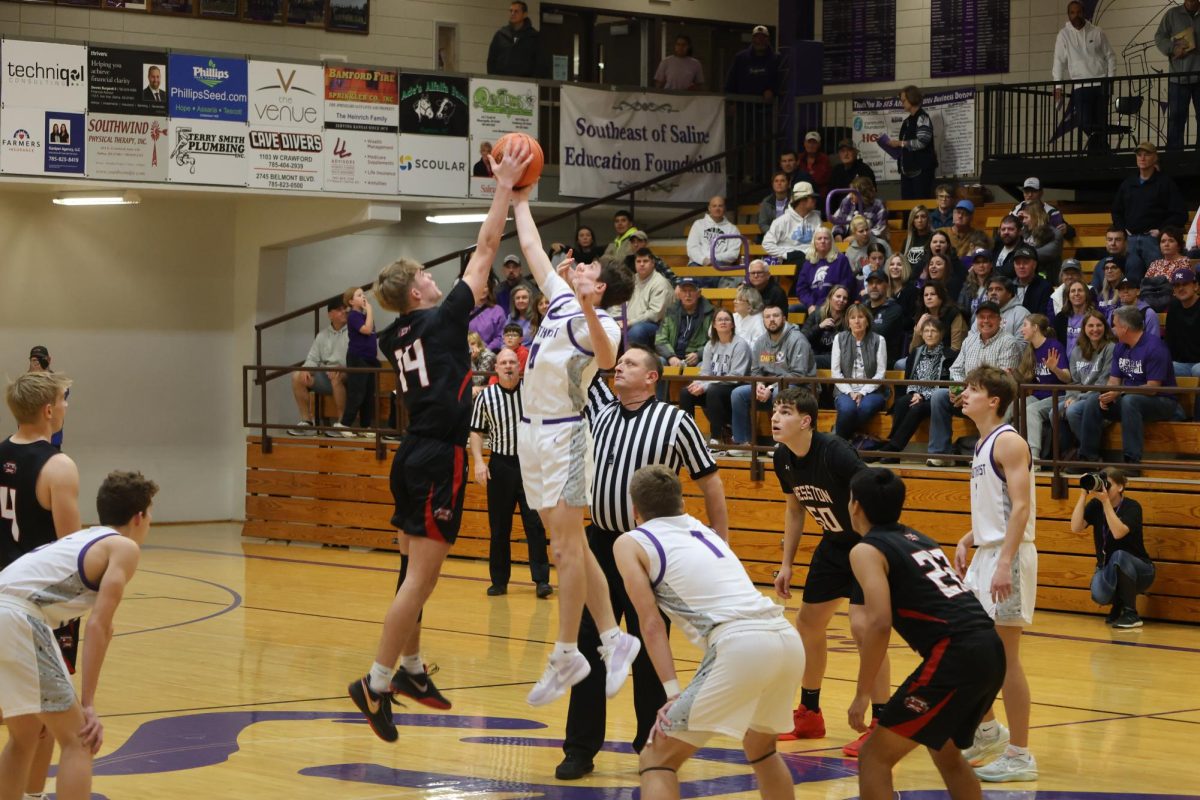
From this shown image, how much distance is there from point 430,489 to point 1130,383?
7092mm

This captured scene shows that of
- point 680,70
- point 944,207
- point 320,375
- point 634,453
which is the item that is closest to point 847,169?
A: point 944,207

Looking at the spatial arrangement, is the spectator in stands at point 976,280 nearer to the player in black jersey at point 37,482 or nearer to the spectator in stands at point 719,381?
the spectator in stands at point 719,381

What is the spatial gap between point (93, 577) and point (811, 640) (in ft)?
11.4

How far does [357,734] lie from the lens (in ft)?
24.1

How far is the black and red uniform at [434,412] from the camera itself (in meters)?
6.30

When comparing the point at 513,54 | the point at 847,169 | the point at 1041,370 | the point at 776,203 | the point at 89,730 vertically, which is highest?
the point at 513,54

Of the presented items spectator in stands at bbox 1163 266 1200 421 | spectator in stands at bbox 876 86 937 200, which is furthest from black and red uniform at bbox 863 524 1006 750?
spectator in stands at bbox 876 86 937 200

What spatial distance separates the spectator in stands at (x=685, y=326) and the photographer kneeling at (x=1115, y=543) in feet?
15.1

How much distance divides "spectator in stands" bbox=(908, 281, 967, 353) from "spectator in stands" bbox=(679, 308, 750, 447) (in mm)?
1494

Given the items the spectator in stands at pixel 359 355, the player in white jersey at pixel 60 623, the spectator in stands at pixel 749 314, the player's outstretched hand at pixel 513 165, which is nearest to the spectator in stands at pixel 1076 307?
the spectator in stands at pixel 749 314

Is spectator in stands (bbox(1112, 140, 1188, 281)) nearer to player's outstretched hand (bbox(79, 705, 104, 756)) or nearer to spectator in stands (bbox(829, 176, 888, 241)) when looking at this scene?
spectator in stands (bbox(829, 176, 888, 241))

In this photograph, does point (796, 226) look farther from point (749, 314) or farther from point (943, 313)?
point (943, 313)

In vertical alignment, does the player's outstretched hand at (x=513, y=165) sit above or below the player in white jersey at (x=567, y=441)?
above

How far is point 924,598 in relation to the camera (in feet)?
17.2
